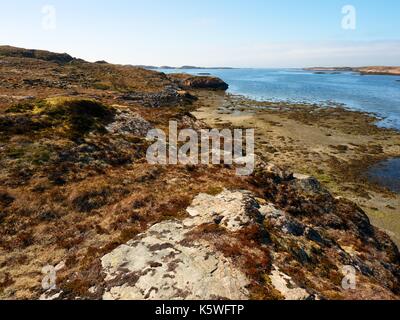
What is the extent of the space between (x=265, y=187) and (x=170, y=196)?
9332 mm

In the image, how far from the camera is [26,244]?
1579 centimetres

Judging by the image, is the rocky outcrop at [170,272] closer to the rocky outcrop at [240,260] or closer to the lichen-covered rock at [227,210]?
the rocky outcrop at [240,260]

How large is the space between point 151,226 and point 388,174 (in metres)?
41.2

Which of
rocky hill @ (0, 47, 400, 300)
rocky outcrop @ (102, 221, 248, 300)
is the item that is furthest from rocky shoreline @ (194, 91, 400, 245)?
rocky outcrop @ (102, 221, 248, 300)

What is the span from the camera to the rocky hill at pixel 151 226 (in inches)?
523

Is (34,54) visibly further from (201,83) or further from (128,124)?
(128,124)

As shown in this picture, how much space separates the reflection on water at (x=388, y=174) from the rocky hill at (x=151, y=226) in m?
17.4

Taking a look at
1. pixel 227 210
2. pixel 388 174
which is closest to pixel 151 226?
pixel 227 210

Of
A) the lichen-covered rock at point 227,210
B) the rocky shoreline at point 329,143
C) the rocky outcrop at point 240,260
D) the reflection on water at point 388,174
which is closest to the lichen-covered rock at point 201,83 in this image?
the rocky shoreline at point 329,143

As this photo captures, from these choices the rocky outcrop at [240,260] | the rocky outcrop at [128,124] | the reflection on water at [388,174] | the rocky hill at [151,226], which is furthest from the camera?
the reflection on water at [388,174]

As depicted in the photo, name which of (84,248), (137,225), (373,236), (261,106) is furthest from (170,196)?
(261,106)

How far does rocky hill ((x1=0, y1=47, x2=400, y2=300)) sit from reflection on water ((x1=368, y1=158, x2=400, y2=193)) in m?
17.4

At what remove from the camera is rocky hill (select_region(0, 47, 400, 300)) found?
1329cm

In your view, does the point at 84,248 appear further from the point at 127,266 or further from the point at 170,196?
the point at 170,196
